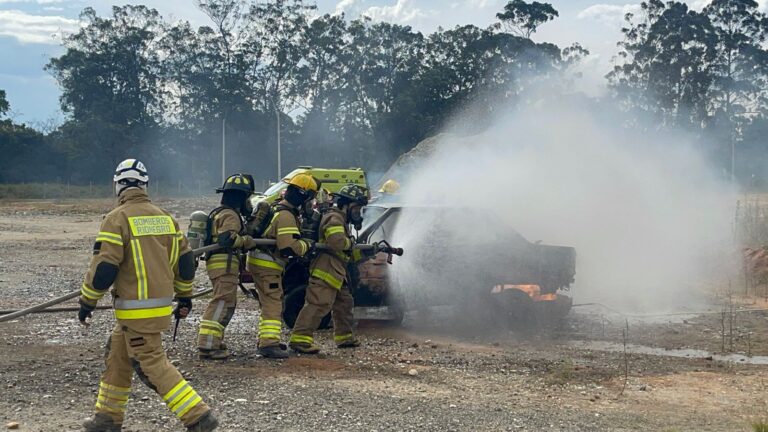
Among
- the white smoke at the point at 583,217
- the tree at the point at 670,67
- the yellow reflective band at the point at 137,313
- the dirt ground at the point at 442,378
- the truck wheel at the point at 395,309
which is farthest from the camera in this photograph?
the tree at the point at 670,67

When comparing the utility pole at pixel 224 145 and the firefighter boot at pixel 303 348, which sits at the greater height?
the utility pole at pixel 224 145

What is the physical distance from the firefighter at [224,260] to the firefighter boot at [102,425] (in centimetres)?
225

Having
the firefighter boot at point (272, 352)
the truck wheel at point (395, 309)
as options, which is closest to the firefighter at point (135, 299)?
the firefighter boot at point (272, 352)

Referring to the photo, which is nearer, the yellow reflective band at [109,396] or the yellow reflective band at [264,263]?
the yellow reflective band at [109,396]

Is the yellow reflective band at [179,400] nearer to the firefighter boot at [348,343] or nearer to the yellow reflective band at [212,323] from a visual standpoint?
the yellow reflective band at [212,323]

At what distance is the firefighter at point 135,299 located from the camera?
477 cm

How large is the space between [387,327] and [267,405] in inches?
135

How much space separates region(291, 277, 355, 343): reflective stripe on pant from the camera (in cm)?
760

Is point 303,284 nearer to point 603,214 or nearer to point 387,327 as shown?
point 387,327

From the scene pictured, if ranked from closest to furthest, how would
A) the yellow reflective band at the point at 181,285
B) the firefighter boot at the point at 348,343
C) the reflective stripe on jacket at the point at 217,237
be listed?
1. the yellow reflective band at the point at 181,285
2. the reflective stripe on jacket at the point at 217,237
3. the firefighter boot at the point at 348,343

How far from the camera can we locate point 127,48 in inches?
2212

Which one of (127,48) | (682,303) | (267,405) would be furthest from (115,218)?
(127,48)

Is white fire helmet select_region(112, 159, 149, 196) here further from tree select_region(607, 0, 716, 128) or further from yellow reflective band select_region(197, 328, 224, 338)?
tree select_region(607, 0, 716, 128)

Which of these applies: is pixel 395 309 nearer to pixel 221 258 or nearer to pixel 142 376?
pixel 221 258
